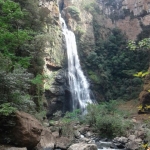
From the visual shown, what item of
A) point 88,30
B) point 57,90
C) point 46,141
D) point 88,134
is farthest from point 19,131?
point 88,30

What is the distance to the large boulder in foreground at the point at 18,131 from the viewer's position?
22.6ft

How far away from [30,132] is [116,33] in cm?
3737

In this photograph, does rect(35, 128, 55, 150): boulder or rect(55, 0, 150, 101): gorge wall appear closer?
rect(35, 128, 55, 150): boulder

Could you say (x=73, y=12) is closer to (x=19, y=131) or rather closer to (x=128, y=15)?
(x=128, y=15)

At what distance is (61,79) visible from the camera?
1139 inches

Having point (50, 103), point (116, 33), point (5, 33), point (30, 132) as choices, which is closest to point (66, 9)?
point (116, 33)

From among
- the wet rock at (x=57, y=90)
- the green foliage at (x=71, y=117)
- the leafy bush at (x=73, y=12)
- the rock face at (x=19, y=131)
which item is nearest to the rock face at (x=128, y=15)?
the leafy bush at (x=73, y=12)

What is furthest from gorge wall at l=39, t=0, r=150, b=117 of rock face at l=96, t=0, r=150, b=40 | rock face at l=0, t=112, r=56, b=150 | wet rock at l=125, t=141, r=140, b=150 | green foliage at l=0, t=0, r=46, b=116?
rock face at l=0, t=112, r=56, b=150

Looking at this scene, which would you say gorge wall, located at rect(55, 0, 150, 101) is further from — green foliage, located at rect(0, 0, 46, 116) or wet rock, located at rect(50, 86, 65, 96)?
green foliage, located at rect(0, 0, 46, 116)

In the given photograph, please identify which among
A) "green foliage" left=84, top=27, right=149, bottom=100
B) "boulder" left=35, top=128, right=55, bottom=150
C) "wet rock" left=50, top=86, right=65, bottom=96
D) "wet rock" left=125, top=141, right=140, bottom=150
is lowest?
"wet rock" left=125, top=141, right=140, bottom=150

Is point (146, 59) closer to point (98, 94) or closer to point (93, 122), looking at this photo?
point (98, 94)

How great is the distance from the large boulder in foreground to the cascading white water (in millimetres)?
20917

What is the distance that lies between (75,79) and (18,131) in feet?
79.0

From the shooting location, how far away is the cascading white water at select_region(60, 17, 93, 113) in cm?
2908
